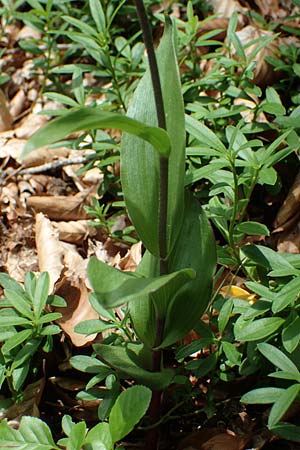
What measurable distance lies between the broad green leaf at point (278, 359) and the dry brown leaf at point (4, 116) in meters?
2.11

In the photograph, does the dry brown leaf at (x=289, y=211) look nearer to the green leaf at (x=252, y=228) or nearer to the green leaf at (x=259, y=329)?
the green leaf at (x=252, y=228)

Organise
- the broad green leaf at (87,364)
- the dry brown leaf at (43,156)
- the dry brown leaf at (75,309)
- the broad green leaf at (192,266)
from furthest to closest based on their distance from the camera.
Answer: the dry brown leaf at (43,156)
the dry brown leaf at (75,309)
the broad green leaf at (87,364)
the broad green leaf at (192,266)

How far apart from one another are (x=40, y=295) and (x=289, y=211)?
2.99 feet

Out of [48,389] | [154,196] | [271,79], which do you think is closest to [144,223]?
[154,196]

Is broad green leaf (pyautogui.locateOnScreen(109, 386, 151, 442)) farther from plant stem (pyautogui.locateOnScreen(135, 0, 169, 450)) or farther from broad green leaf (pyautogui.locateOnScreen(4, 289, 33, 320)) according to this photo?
broad green leaf (pyautogui.locateOnScreen(4, 289, 33, 320))

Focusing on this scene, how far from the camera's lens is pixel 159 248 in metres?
1.55

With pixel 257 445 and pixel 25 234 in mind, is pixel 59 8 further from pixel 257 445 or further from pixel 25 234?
pixel 257 445

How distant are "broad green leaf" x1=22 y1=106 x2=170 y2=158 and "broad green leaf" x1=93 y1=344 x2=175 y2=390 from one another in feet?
1.93

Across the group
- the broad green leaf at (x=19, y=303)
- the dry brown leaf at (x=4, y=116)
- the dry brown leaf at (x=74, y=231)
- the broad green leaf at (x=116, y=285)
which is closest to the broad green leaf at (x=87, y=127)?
the broad green leaf at (x=116, y=285)

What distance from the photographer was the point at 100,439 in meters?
1.50

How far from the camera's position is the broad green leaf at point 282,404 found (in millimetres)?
1382

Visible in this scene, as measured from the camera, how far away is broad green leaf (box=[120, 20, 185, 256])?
5.05ft

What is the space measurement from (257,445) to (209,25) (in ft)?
6.96

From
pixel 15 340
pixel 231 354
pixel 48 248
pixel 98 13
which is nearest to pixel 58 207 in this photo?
pixel 48 248
